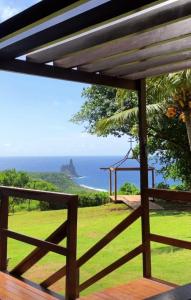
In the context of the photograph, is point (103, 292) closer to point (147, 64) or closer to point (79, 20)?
point (147, 64)

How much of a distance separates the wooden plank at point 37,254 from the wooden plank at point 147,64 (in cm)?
164

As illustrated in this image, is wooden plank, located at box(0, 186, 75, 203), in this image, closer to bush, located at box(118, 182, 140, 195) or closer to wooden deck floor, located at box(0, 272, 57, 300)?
wooden deck floor, located at box(0, 272, 57, 300)

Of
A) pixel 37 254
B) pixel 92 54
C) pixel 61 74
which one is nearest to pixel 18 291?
pixel 37 254

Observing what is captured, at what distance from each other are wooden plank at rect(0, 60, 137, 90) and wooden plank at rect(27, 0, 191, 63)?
0.09m

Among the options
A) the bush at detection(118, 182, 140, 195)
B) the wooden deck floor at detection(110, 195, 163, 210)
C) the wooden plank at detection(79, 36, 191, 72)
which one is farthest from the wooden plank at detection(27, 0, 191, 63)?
the bush at detection(118, 182, 140, 195)

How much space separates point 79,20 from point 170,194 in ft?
7.38

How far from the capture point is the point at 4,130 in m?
46.5

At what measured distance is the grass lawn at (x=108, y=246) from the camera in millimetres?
6004

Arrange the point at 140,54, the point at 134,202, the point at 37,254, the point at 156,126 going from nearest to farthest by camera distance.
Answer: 1. the point at 140,54
2. the point at 37,254
3. the point at 134,202
4. the point at 156,126

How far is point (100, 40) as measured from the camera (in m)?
2.75

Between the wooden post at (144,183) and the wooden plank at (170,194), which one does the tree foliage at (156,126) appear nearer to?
the wooden post at (144,183)

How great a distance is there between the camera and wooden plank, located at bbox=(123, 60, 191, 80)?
356cm

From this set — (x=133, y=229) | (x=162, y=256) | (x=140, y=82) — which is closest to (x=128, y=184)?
(x=133, y=229)

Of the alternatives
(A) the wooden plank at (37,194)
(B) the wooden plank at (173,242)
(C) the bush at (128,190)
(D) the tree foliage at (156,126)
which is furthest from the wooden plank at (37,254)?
(C) the bush at (128,190)
